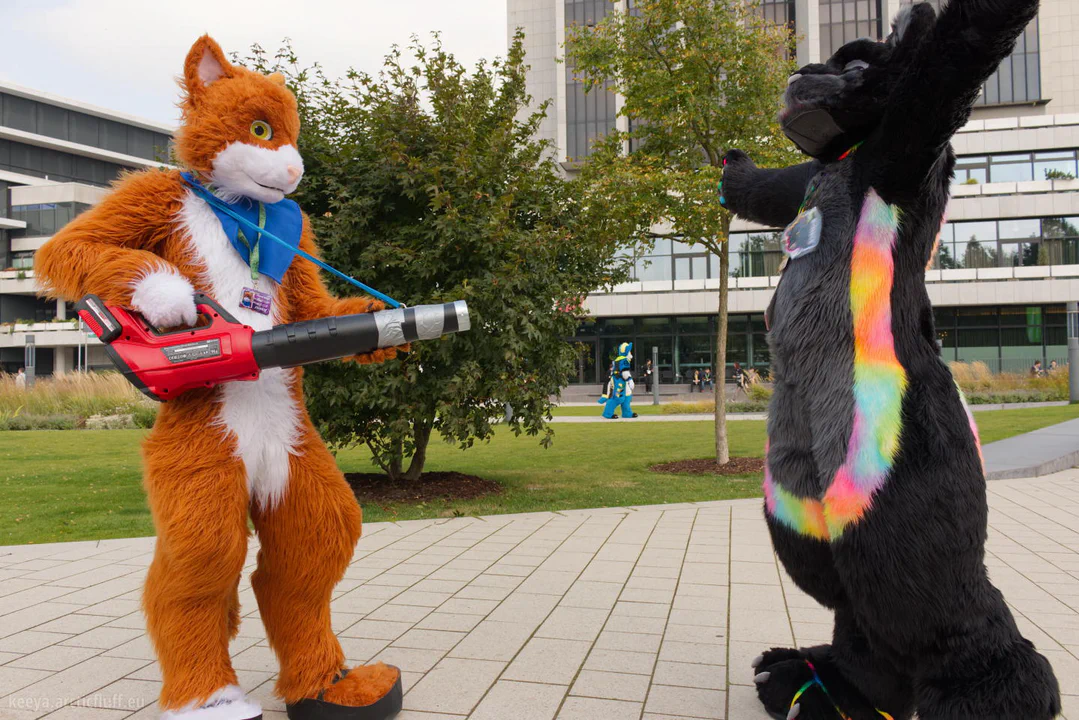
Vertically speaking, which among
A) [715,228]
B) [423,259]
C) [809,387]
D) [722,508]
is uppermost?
[715,228]

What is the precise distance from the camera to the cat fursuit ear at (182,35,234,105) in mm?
2742

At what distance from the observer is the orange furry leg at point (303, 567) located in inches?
105

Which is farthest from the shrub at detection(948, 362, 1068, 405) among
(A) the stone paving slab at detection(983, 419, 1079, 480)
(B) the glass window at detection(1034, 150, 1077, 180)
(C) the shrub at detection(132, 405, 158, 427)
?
(C) the shrub at detection(132, 405, 158, 427)

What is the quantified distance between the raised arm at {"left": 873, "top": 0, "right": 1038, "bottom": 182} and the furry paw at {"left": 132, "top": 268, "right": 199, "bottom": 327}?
6.89ft

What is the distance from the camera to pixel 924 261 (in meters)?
2.22

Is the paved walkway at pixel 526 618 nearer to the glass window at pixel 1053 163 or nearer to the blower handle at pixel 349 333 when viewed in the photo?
the blower handle at pixel 349 333

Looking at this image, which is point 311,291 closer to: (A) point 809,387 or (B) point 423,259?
(A) point 809,387

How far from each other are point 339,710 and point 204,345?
1.33 metres

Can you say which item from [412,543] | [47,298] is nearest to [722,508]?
[412,543]

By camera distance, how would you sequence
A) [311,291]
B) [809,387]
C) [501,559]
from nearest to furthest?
1. [809,387]
2. [311,291]
3. [501,559]

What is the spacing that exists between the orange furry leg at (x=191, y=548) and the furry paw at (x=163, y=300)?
329 millimetres

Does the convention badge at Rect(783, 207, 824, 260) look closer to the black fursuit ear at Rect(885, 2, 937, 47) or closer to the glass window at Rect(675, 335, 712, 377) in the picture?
the black fursuit ear at Rect(885, 2, 937, 47)

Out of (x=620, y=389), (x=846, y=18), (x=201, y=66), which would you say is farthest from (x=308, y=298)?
(x=846, y=18)

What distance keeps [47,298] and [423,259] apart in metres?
4.31
